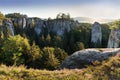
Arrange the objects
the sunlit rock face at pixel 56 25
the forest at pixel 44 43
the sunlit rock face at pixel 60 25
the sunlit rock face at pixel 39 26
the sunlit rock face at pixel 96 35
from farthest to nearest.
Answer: the sunlit rock face at pixel 60 25
the sunlit rock face at pixel 56 25
the sunlit rock face at pixel 39 26
the sunlit rock face at pixel 96 35
the forest at pixel 44 43

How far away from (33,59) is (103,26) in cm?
10457

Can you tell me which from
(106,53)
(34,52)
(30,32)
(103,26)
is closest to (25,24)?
(30,32)

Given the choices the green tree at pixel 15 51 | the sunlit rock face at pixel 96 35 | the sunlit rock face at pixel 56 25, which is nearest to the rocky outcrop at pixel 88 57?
the green tree at pixel 15 51

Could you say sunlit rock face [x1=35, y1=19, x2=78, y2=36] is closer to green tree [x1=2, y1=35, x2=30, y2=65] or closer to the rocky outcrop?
green tree [x1=2, y1=35, x2=30, y2=65]

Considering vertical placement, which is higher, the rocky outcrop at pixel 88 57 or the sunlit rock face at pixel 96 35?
the rocky outcrop at pixel 88 57

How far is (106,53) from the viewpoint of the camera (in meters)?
22.7

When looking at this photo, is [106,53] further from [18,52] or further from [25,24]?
[25,24]

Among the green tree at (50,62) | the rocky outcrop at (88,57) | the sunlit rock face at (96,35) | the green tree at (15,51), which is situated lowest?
the sunlit rock face at (96,35)

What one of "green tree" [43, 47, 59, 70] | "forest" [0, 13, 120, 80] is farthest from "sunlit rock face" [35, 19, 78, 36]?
"green tree" [43, 47, 59, 70]

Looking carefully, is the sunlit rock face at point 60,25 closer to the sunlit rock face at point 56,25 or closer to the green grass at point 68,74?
the sunlit rock face at point 56,25

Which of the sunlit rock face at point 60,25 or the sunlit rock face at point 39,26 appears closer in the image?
the sunlit rock face at point 39,26

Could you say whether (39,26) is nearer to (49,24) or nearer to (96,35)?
(49,24)

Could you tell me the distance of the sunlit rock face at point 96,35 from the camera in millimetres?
159400

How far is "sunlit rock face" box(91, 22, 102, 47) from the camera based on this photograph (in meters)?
159
